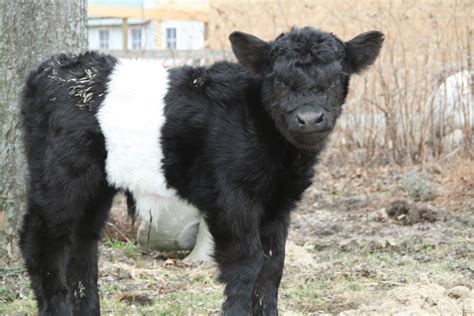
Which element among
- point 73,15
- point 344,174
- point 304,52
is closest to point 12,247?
point 73,15

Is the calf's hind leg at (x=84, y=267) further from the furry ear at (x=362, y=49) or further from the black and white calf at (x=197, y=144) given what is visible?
the furry ear at (x=362, y=49)

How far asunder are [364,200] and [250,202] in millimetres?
5175

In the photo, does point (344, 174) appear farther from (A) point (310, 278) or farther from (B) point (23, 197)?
(B) point (23, 197)

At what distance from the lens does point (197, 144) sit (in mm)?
4691

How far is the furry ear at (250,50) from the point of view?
475cm

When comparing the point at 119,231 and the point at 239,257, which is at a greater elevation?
the point at 239,257

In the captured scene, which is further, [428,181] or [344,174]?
[344,174]

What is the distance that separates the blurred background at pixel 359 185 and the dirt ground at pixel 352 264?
0.05ft

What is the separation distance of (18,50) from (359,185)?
231 inches

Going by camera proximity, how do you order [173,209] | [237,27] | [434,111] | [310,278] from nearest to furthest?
[310,278]
[173,209]
[434,111]
[237,27]

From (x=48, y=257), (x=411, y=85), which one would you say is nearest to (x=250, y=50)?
(x=48, y=257)

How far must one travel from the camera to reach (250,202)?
4539mm

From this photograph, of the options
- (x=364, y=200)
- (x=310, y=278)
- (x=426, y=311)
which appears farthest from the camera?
(x=364, y=200)

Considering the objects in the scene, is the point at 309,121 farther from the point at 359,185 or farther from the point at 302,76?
the point at 359,185
